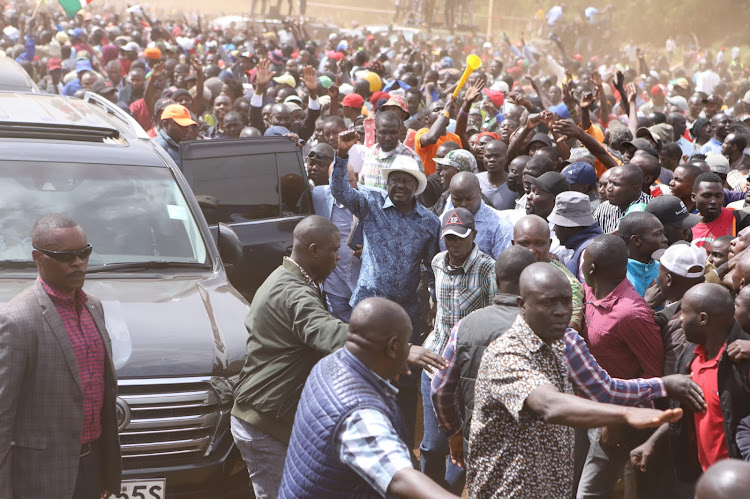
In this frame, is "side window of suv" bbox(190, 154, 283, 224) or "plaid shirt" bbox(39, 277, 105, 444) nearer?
"plaid shirt" bbox(39, 277, 105, 444)

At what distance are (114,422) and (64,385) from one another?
14.8 inches

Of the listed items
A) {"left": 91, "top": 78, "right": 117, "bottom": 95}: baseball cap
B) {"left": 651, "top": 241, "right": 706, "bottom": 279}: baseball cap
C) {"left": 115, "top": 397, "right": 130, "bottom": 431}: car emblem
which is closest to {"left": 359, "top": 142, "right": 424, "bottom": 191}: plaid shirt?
{"left": 651, "top": 241, "right": 706, "bottom": 279}: baseball cap

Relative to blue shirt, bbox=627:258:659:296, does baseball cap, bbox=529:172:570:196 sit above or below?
above

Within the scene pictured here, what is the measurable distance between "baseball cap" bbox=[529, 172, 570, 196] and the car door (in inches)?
80.3

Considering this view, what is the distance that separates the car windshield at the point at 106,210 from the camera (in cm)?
530

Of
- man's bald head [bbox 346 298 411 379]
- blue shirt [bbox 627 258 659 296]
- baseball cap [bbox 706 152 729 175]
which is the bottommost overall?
blue shirt [bbox 627 258 659 296]

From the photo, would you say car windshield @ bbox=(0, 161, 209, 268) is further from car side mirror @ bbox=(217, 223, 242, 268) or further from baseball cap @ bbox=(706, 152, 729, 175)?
baseball cap @ bbox=(706, 152, 729, 175)

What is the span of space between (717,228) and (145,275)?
385 cm

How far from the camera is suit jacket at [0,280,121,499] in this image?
11.5 feet

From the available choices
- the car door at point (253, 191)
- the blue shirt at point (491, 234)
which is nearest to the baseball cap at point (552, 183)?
the blue shirt at point (491, 234)

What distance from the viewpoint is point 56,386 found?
11.9ft

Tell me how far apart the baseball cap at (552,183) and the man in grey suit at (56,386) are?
11.7 ft

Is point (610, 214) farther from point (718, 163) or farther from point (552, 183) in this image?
point (718, 163)

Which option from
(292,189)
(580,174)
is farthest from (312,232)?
(580,174)
